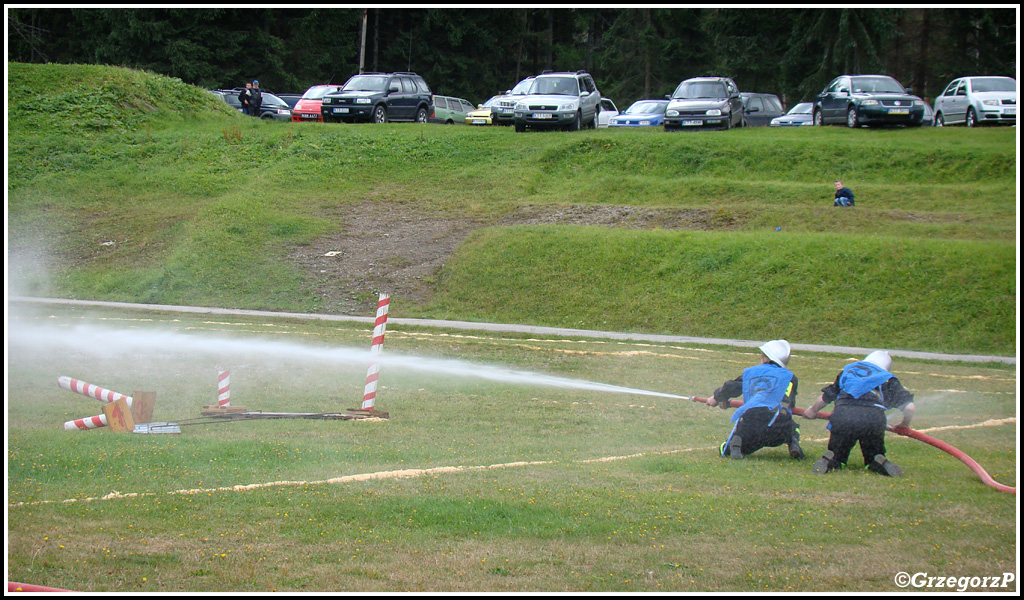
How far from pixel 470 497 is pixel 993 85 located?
32292mm

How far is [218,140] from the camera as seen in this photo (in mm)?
32000

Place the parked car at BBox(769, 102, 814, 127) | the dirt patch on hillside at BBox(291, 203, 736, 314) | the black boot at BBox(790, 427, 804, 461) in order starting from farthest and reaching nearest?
the parked car at BBox(769, 102, 814, 127) → the dirt patch on hillside at BBox(291, 203, 736, 314) → the black boot at BBox(790, 427, 804, 461)

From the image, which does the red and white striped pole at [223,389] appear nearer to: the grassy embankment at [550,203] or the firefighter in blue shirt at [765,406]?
the firefighter in blue shirt at [765,406]

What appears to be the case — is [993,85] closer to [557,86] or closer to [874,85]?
[874,85]

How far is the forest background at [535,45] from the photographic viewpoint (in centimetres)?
4897

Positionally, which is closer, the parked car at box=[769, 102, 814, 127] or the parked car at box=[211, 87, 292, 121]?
the parked car at box=[769, 102, 814, 127]

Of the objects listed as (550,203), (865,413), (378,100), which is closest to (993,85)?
(550,203)

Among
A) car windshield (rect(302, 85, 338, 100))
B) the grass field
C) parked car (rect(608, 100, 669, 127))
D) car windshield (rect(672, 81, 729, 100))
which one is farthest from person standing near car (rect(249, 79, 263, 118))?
car windshield (rect(672, 81, 729, 100))

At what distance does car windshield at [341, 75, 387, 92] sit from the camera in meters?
36.7

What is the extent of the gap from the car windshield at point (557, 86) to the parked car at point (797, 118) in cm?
1078

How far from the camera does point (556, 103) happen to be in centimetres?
3278

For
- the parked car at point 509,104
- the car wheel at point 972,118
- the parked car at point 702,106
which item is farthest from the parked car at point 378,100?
the car wheel at point 972,118

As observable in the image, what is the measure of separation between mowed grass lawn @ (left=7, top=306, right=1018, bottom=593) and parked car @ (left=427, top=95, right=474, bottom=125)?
33.5 meters

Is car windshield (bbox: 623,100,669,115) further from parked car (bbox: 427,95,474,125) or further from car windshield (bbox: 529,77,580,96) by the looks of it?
parked car (bbox: 427,95,474,125)
